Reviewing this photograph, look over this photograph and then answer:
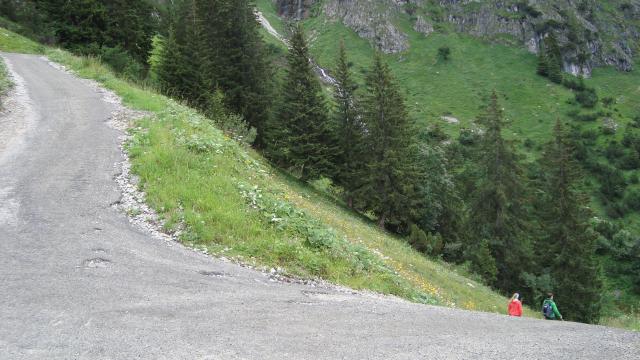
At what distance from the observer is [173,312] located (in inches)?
263

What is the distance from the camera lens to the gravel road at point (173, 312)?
5.71m

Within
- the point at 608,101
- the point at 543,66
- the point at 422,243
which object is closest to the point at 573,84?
the point at 543,66

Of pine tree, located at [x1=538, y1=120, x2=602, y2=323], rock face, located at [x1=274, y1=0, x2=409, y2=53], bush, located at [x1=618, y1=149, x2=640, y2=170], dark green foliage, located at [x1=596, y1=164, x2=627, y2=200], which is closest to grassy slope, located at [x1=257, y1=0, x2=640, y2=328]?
rock face, located at [x1=274, y1=0, x2=409, y2=53]

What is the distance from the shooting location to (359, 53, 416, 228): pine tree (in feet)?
107

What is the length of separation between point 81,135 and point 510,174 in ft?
119

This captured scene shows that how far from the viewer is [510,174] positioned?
39875mm

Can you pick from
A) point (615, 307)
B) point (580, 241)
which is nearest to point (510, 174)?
point (580, 241)

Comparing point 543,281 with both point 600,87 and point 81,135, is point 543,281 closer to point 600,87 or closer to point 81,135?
point 81,135

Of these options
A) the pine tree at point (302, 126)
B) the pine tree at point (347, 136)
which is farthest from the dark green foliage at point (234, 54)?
the pine tree at point (347, 136)

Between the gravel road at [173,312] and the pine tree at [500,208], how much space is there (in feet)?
105

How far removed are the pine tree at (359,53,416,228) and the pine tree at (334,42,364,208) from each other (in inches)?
31.7

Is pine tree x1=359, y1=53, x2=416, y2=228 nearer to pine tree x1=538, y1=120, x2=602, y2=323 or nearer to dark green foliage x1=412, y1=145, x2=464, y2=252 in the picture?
dark green foliage x1=412, y1=145, x2=464, y2=252

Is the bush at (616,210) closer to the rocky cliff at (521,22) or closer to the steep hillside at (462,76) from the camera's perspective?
the steep hillside at (462,76)

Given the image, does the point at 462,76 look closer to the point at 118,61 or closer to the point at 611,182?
the point at 611,182
